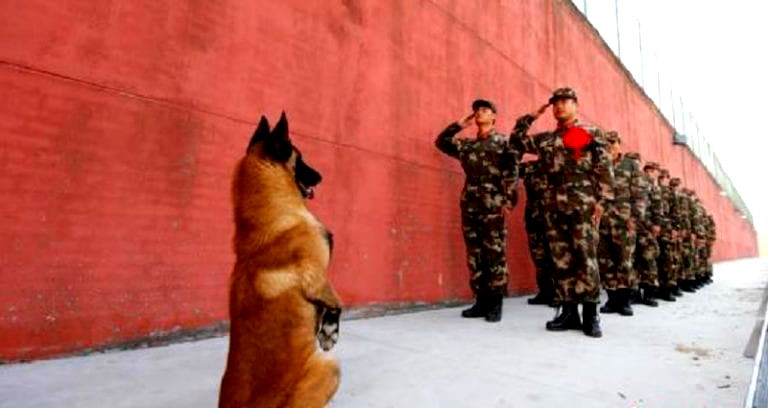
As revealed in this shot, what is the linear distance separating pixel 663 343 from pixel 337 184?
2648 mm

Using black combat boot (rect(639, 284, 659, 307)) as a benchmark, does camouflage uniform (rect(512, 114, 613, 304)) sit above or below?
above

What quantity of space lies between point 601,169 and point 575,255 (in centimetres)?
76

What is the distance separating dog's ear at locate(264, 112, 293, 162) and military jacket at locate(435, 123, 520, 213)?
288 centimetres

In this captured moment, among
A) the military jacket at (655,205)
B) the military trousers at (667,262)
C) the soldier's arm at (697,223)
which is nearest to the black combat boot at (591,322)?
the military jacket at (655,205)

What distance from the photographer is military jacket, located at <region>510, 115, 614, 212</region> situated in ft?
13.4

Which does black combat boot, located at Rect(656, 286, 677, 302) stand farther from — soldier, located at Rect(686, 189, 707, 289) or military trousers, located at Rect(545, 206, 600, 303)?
military trousers, located at Rect(545, 206, 600, 303)

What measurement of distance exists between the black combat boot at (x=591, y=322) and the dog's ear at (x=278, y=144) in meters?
2.79

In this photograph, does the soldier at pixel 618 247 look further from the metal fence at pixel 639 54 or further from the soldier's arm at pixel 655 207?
the metal fence at pixel 639 54

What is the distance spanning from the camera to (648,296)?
645 cm

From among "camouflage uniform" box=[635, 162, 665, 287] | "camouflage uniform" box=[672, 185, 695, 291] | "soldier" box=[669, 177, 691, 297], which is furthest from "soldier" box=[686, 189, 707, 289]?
"camouflage uniform" box=[635, 162, 665, 287]

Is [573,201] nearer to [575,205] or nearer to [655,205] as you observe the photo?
[575,205]

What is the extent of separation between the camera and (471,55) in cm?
615

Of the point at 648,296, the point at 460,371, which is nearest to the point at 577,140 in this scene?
the point at 460,371

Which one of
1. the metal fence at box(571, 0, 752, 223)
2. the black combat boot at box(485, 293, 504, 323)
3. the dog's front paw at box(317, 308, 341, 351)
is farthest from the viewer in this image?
the metal fence at box(571, 0, 752, 223)
